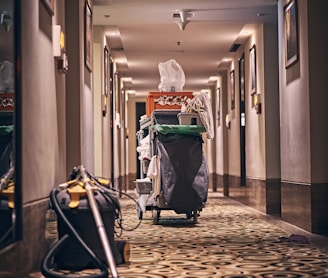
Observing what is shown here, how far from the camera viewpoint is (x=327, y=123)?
6715 mm

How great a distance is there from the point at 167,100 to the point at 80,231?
5.75 m

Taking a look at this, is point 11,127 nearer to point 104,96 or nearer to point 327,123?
point 327,123

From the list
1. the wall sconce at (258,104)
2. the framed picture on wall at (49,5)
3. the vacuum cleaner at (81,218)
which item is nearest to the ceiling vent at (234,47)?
the wall sconce at (258,104)

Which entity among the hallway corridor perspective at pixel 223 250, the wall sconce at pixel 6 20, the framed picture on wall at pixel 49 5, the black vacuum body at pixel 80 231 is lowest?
the hallway corridor perspective at pixel 223 250

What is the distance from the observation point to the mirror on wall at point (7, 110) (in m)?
3.08

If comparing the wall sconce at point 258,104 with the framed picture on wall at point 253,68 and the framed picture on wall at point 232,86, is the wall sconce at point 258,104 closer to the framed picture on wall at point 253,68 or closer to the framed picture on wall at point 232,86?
the framed picture on wall at point 253,68

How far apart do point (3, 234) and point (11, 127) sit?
1.77ft

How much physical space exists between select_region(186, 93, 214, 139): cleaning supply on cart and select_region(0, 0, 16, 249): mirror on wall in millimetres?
4883

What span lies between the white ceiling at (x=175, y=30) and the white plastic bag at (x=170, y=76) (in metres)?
0.67

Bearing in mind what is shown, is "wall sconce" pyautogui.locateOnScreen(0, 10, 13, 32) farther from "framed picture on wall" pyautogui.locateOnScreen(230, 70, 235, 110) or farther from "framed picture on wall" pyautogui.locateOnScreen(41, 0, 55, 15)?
"framed picture on wall" pyautogui.locateOnScreen(230, 70, 235, 110)

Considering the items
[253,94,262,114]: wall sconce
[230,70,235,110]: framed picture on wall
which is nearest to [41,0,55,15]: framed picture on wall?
[253,94,262,114]: wall sconce

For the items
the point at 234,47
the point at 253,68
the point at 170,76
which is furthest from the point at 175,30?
the point at 234,47

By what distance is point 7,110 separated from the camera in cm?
321

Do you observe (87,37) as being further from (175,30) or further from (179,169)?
(175,30)
